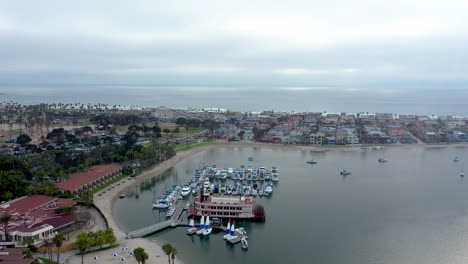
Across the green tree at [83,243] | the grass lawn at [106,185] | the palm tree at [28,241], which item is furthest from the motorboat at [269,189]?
the palm tree at [28,241]

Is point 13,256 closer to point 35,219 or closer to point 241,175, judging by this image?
point 35,219

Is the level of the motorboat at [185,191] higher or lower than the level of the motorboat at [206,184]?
lower

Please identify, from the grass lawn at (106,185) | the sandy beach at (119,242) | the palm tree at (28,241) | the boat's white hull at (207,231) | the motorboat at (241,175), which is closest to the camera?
the sandy beach at (119,242)

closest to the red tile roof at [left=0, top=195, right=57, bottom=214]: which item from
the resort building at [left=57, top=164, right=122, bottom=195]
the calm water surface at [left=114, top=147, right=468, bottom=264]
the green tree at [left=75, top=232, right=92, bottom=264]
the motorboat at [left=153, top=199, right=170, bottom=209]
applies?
the resort building at [left=57, top=164, right=122, bottom=195]

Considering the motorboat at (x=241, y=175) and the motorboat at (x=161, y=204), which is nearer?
the motorboat at (x=161, y=204)

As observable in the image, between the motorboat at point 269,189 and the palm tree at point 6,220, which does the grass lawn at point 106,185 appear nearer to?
the palm tree at point 6,220

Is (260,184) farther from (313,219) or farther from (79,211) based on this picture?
(79,211)

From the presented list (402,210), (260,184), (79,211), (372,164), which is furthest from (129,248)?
(372,164)
